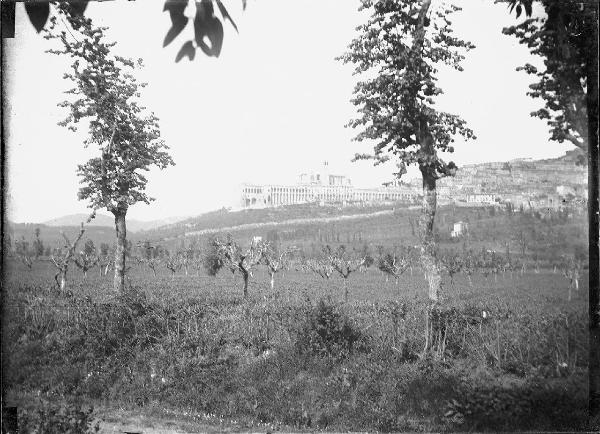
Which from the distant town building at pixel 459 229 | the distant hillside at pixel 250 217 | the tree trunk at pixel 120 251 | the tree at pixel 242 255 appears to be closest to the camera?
the tree trunk at pixel 120 251

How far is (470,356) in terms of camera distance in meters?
6.69

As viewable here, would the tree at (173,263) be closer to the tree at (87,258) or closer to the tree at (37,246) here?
the tree at (87,258)

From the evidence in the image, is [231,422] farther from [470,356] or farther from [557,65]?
[557,65]

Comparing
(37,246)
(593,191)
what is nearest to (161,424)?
(37,246)

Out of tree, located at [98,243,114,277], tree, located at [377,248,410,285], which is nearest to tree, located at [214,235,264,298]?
tree, located at [98,243,114,277]

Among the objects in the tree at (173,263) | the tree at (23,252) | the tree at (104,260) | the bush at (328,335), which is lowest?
the bush at (328,335)

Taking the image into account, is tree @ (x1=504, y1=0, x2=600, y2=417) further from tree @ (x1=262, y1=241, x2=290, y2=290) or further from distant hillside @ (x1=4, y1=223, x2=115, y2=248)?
distant hillside @ (x1=4, y1=223, x2=115, y2=248)

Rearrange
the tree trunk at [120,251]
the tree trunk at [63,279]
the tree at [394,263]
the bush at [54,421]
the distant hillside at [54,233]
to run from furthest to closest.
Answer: the tree at [394,263] → the tree trunk at [63,279] → the tree trunk at [120,251] → the distant hillside at [54,233] → the bush at [54,421]

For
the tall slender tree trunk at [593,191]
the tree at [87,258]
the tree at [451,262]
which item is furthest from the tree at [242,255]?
the tall slender tree trunk at [593,191]

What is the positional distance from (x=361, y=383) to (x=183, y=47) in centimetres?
552

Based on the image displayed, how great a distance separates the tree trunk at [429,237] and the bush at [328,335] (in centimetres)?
153

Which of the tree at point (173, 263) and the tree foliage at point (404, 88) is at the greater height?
the tree foliage at point (404, 88)

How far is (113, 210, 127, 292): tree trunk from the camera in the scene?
727cm

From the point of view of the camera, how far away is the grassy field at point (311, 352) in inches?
229
